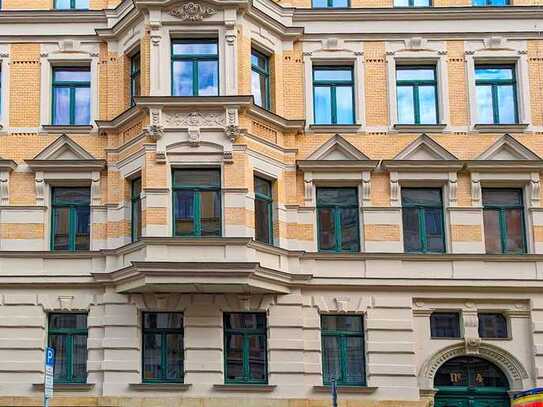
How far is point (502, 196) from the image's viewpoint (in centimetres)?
2702

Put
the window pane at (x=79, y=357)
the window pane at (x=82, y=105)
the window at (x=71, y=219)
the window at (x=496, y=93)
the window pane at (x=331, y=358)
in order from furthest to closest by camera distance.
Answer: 1. the window at (x=496, y=93)
2. the window pane at (x=82, y=105)
3. the window at (x=71, y=219)
4. the window pane at (x=331, y=358)
5. the window pane at (x=79, y=357)

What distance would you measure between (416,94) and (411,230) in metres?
4.02

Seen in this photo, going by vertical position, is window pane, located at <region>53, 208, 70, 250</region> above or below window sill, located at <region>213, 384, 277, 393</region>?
above

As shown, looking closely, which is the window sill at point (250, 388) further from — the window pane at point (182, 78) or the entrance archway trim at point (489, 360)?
the window pane at point (182, 78)

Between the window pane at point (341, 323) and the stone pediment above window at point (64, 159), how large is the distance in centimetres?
747

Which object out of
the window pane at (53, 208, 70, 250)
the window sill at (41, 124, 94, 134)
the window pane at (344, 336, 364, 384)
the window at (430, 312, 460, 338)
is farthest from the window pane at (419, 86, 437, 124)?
the window pane at (53, 208, 70, 250)

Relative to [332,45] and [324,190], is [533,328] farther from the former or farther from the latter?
[332,45]

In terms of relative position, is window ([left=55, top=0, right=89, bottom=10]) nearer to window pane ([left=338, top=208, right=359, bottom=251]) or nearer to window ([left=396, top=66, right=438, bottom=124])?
window ([left=396, top=66, right=438, bottom=124])

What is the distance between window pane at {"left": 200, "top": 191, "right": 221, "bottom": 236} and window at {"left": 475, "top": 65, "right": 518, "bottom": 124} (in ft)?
26.6

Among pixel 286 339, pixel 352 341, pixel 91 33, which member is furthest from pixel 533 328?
pixel 91 33

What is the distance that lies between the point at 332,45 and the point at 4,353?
12429 millimetres

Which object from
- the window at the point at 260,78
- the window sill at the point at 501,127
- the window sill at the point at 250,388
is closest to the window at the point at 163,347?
the window sill at the point at 250,388

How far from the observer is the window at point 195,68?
26.0 m

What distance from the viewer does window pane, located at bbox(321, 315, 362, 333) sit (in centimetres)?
2580
